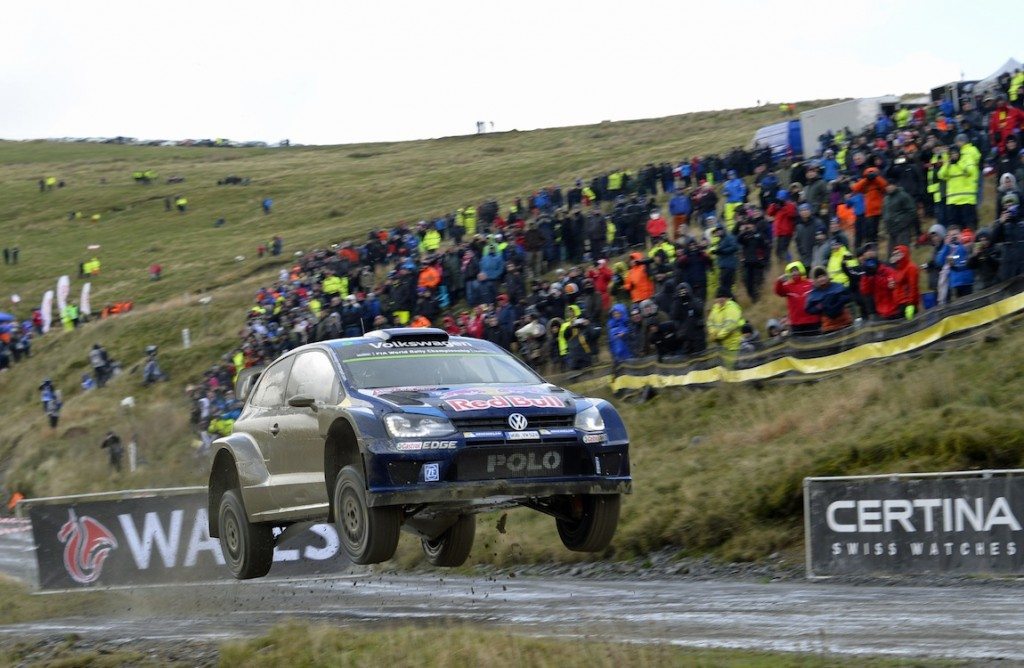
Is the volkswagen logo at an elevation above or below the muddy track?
above

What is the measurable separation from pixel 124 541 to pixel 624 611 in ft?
26.0

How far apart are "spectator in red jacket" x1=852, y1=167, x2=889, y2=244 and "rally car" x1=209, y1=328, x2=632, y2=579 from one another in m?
11.5

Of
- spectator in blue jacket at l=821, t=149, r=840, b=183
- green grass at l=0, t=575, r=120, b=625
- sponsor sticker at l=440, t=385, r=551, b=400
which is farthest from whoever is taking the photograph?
spectator in blue jacket at l=821, t=149, r=840, b=183

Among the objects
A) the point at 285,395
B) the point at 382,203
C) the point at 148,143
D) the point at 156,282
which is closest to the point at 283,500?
the point at 285,395

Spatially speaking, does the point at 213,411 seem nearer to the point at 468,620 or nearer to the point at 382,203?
the point at 468,620

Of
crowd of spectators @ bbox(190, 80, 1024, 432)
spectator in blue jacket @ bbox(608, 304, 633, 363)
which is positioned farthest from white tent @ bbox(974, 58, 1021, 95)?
spectator in blue jacket @ bbox(608, 304, 633, 363)

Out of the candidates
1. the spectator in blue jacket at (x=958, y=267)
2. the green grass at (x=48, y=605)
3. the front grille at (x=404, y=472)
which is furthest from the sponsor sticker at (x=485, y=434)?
the green grass at (x=48, y=605)

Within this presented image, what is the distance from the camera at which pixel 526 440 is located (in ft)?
30.9

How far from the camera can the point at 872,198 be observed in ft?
67.9

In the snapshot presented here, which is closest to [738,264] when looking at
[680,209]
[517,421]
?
[680,209]

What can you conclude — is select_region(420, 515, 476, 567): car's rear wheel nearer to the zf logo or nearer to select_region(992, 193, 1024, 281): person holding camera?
the zf logo

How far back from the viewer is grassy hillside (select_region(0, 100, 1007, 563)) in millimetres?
16312

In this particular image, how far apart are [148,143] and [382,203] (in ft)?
253

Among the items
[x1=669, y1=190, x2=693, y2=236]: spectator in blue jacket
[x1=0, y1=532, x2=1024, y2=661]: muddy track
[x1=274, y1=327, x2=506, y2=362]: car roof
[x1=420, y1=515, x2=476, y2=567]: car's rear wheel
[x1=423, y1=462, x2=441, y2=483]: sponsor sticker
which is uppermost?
[x1=669, y1=190, x2=693, y2=236]: spectator in blue jacket
